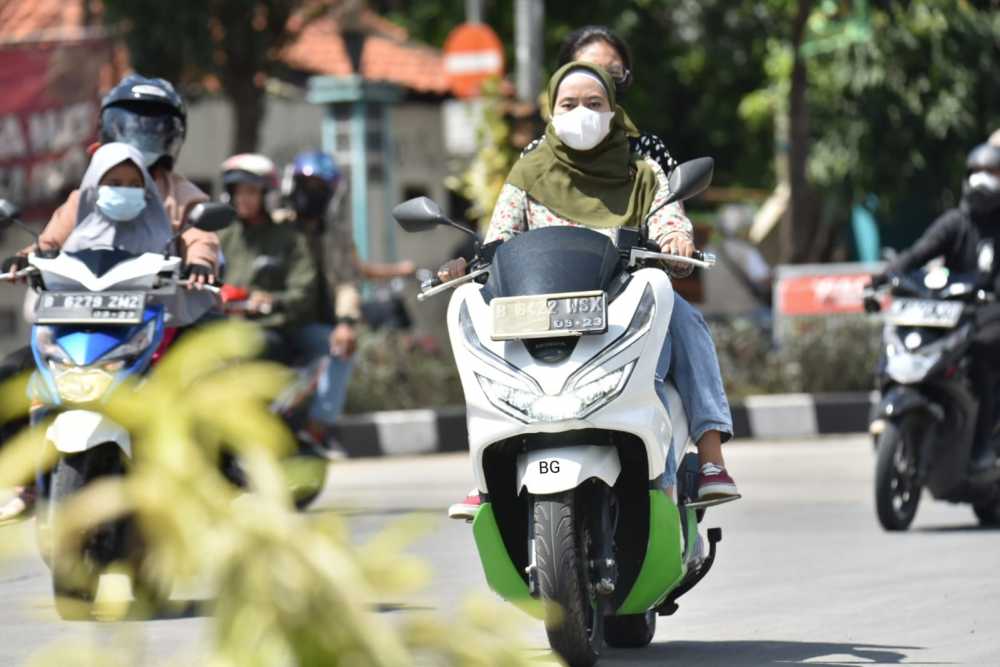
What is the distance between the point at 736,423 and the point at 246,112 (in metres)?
7.26

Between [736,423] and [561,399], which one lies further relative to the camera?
[736,423]

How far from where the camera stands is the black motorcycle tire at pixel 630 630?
6055 millimetres

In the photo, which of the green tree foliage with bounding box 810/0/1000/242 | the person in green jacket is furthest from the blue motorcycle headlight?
the green tree foliage with bounding box 810/0/1000/242

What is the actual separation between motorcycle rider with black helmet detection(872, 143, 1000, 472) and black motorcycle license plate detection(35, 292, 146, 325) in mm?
4340

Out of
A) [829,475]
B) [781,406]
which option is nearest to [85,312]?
[829,475]

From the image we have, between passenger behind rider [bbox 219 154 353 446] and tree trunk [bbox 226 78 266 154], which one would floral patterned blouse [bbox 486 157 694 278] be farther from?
tree trunk [bbox 226 78 266 154]

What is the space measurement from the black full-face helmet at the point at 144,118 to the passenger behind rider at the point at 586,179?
219cm

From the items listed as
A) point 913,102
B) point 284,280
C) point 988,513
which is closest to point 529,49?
point 284,280

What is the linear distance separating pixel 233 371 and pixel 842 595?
565 centimetres

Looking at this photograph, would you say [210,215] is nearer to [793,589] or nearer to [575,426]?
[575,426]

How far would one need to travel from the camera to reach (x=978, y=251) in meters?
9.98

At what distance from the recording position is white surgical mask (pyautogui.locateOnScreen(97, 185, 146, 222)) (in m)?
7.03

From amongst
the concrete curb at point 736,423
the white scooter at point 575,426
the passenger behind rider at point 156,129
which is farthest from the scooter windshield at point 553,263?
the concrete curb at point 736,423

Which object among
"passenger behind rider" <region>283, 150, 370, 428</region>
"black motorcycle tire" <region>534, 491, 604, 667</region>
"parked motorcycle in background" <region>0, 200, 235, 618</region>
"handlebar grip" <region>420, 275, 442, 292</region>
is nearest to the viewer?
"black motorcycle tire" <region>534, 491, 604, 667</region>
